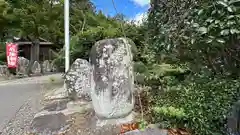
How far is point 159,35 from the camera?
2.26 m

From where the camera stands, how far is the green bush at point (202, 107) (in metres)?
3.17

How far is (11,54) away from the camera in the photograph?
1246cm

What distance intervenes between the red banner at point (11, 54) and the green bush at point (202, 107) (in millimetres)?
10142

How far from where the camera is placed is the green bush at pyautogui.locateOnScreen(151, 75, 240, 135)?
3.17m

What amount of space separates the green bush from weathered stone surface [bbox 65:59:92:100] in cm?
200

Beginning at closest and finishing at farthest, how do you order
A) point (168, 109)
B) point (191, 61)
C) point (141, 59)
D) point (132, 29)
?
point (191, 61), point (168, 109), point (141, 59), point (132, 29)

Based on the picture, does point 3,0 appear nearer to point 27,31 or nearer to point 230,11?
point 27,31

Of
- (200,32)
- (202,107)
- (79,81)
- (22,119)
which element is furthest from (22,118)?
(200,32)

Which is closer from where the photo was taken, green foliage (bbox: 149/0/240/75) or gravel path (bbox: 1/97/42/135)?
green foliage (bbox: 149/0/240/75)

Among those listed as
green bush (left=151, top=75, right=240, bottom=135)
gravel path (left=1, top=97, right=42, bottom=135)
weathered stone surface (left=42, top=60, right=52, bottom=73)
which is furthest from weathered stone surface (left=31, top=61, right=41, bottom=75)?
green bush (left=151, top=75, right=240, bottom=135)

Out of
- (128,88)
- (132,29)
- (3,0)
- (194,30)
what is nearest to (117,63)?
(128,88)

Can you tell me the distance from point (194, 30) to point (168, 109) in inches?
71.3

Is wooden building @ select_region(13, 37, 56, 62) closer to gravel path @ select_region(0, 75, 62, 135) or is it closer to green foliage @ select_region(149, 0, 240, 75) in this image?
gravel path @ select_region(0, 75, 62, 135)

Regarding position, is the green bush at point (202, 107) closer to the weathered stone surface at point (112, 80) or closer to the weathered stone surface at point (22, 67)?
the weathered stone surface at point (112, 80)
